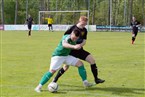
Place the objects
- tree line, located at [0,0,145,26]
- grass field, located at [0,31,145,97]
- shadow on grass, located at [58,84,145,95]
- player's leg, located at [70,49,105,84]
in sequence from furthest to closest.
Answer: tree line, located at [0,0,145,26] < player's leg, located at [70,49,105,84] < shadow on grass, located at [58,84,145,95] < grass field, located at [0,31,145,97]

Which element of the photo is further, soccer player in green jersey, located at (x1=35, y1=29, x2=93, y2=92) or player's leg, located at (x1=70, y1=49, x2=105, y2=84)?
player's leg, located at (x1=70, y1=49, x2=105, y2=84)

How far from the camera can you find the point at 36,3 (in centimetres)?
10400

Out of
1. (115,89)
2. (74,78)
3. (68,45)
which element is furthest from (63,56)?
(74,78)

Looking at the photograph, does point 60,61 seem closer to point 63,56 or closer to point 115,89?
point 63,56

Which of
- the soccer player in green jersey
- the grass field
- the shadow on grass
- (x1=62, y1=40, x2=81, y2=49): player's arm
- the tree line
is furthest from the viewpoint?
the tree line

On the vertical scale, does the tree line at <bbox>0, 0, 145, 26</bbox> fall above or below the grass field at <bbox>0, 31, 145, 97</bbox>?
above

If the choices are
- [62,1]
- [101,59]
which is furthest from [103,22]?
[101,59]

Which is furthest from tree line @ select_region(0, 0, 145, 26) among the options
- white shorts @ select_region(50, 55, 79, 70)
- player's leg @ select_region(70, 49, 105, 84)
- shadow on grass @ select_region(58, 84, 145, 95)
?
white shorts @ select_region(50, 55, 79, 70)

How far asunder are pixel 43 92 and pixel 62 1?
84.5m

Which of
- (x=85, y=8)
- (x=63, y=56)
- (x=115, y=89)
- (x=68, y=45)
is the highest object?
(x=85, y=8)

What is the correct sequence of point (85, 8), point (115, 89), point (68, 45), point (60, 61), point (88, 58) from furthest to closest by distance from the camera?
1. point (85, 8)
2. point (88, 58)
3. point (115, 89)
4. point (60, 61)
5. point (68, 45)

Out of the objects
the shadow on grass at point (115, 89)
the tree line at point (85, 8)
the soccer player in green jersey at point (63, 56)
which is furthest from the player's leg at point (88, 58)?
the tree line at point (85, 8)

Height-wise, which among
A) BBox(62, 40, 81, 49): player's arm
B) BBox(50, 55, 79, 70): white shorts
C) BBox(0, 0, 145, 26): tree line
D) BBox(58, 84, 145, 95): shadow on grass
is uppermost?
BBox(0, 0, 145, 26): tree line

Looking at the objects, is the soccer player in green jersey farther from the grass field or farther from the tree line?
the tree line
